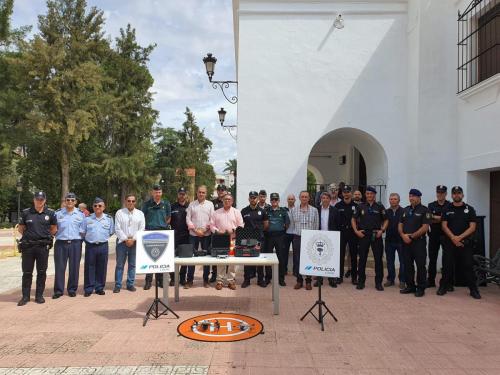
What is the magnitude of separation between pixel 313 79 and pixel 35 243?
24.0ft

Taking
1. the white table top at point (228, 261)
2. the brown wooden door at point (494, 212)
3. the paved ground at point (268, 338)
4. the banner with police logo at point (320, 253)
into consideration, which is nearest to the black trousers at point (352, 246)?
the paved ground at point (268, 338)

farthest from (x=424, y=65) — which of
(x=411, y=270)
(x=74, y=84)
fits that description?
(x=74, y=84)

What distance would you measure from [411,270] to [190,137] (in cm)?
3845

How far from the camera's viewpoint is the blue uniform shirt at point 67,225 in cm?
730

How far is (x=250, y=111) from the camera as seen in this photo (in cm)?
1025

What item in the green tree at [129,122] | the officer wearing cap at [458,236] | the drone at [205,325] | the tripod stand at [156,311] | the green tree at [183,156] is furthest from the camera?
the green tree at [183,156]

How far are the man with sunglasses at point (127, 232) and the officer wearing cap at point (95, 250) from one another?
25 cm

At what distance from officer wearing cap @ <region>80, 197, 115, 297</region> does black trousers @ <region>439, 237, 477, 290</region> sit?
6.34 m

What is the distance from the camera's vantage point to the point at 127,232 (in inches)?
300

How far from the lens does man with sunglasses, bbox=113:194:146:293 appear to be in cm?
760

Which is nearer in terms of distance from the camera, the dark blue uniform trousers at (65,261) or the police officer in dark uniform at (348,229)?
the dark blue uniform trousers at (65,261)

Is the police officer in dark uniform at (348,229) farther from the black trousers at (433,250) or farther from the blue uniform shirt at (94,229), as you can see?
the blue uniform shirt at (94,229)

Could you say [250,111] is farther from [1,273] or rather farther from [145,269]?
[1,273]

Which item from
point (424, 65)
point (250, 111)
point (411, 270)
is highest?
point (424, 65)
